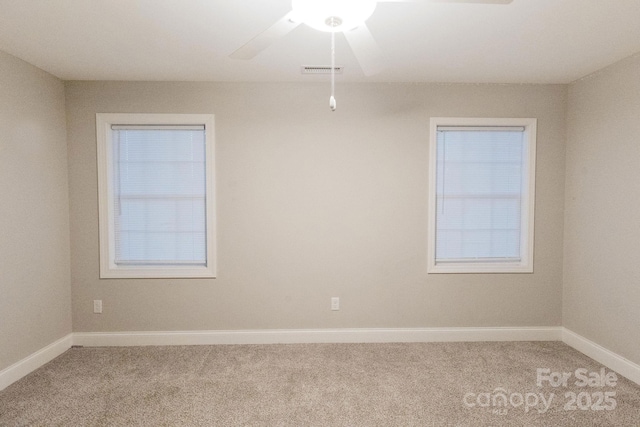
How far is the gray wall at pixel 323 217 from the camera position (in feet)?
10.5

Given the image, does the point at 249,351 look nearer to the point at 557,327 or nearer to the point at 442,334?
the point at 442,334

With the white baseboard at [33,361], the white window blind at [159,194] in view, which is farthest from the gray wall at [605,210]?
the white baseboard at [33,361]

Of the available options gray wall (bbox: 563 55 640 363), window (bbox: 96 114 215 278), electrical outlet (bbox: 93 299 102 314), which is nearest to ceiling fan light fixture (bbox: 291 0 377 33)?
window (bbox: 96 114 215 278)

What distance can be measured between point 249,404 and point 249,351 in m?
0.82

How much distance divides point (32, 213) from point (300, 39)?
2637 millimetres

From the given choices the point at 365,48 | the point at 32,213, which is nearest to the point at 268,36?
the point at 365,48

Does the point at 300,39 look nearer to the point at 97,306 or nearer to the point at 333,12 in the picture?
the point at 333,12

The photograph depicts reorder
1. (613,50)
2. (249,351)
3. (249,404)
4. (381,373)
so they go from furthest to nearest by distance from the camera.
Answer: (249,351), (381,373), (613,50), (249,404)

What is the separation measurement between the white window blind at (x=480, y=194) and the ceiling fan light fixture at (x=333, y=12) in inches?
89.0

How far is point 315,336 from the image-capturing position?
3.28 metres

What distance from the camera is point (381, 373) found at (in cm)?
268

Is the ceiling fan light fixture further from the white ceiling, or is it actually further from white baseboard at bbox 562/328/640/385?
white baseboard at bbox 562/328/640/385

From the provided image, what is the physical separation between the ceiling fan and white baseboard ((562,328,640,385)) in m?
3.01

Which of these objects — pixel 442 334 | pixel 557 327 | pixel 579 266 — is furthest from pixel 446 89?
pixel 557 327
